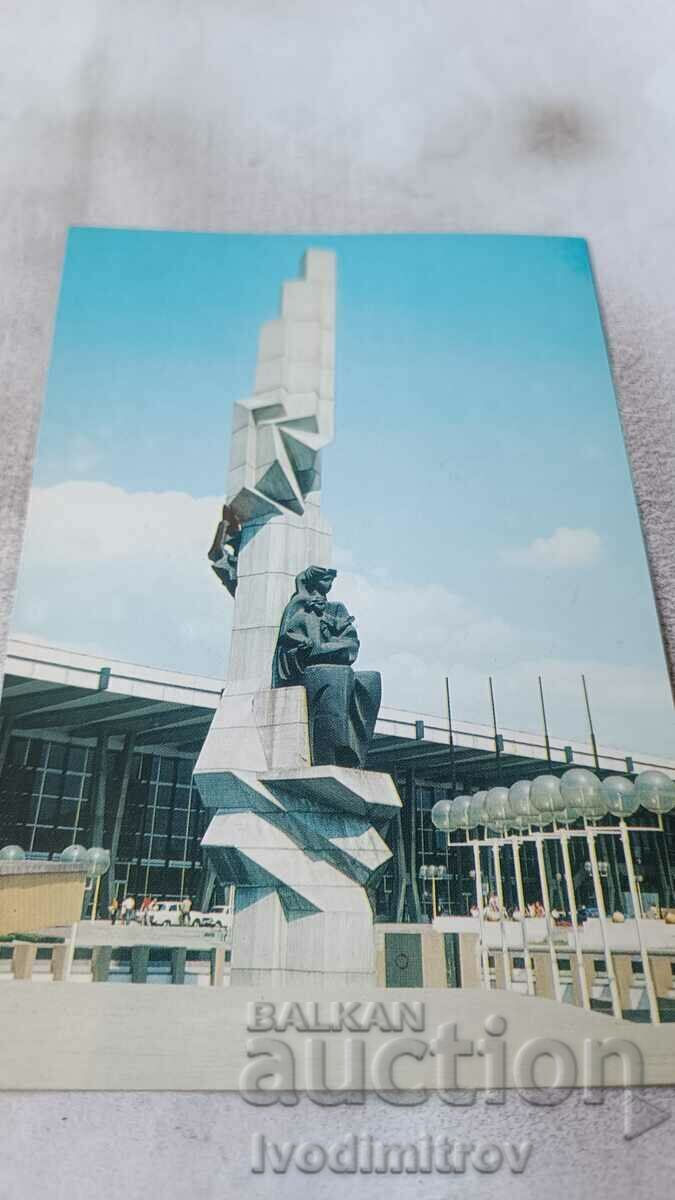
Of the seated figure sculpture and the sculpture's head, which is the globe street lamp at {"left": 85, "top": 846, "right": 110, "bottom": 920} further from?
the sculpture's head

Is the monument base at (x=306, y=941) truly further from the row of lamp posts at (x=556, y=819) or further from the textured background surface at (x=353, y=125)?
the textured background surface at (x=353, y=125)

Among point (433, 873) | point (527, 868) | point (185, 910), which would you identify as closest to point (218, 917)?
point (185, 910)

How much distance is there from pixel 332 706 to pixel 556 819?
4.25 ft

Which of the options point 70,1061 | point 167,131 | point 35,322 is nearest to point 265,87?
point 167,131

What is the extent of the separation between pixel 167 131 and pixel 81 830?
4174 mm

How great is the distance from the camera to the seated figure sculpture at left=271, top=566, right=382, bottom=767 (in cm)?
401

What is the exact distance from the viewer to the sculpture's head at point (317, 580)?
14.0 ft

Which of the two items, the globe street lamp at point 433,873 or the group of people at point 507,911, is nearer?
the group of people at point 507,911

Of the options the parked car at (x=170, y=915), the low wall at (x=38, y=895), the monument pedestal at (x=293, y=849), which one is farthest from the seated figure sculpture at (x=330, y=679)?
the low wall at (x=38, y=895)

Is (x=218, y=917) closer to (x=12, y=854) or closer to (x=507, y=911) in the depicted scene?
(x=12, y=854)

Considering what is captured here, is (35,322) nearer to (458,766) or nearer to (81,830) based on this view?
(81,830)

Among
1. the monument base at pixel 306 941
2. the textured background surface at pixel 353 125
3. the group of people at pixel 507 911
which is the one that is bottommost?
the monument base at pixel 306 941

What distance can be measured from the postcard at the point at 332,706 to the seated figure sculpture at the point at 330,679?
15mm

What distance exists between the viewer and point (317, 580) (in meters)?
4.29
